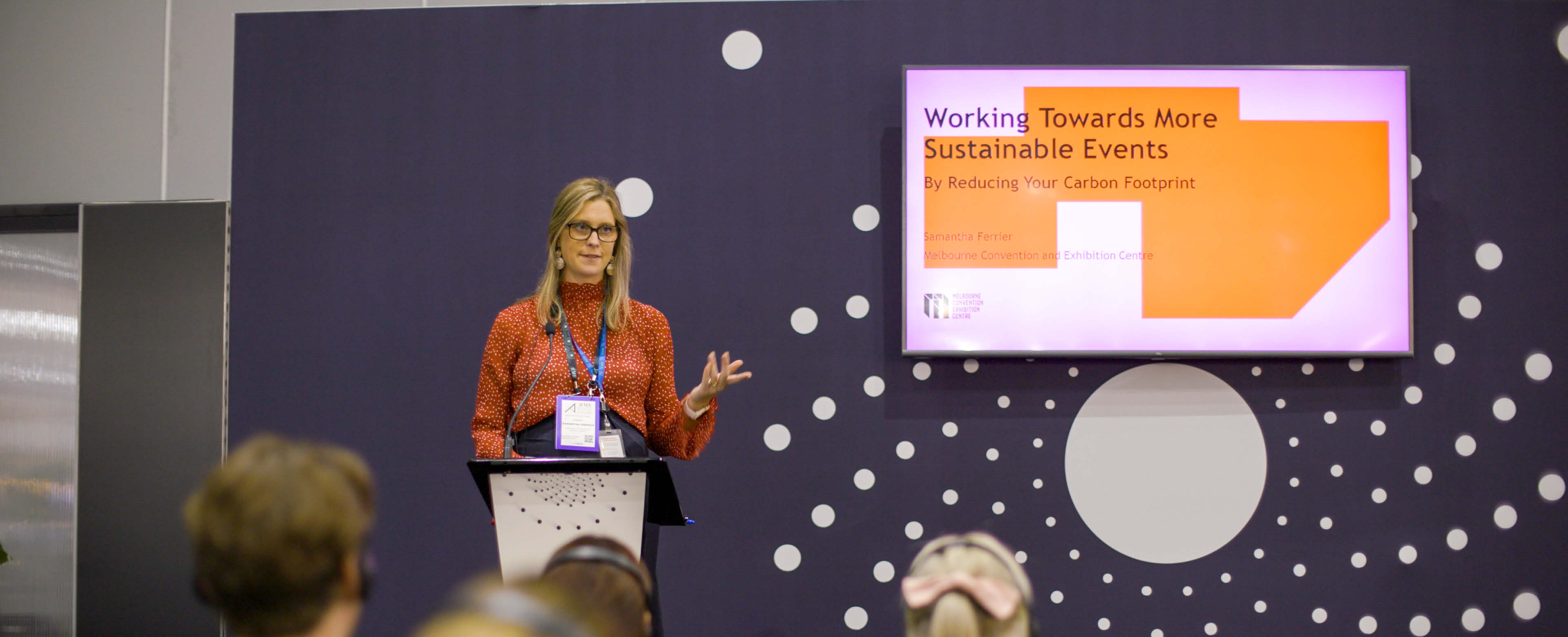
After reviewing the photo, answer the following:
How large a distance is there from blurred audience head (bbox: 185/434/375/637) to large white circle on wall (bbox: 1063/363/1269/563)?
2.92 meters

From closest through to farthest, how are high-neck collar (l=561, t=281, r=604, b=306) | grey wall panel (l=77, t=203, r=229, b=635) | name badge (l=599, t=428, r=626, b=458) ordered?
name badge (l=599, t=428, r=626, b=458)
high-neck collar (l=561, t=281, r=604, b=306)
grey wall panel (l=77, t=203, r=229, b=635)

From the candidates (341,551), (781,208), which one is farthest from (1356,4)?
(341,551)

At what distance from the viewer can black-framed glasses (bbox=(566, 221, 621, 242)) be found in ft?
8.57

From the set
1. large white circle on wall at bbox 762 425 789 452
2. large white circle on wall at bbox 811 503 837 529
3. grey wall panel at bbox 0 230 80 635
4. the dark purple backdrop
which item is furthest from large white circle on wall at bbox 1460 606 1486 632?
grey wall panel at bbox 0 230 80 635

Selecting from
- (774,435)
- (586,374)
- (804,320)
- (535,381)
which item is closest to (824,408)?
(774,435)

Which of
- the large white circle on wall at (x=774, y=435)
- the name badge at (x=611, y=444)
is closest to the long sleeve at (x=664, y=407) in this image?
the name badge at (x=611, y=444)

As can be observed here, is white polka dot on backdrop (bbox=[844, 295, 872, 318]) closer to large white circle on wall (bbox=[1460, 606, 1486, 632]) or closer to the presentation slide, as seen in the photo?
the presentation slide

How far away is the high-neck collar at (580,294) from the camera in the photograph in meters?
2.67

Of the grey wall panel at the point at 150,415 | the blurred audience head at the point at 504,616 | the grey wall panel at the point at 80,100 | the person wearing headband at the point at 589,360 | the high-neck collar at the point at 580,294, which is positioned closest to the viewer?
the blurred audience head at the point at 504,616

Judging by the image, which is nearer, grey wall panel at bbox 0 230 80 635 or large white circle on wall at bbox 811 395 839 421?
large white circle on wall at bbox 811 395 839 421

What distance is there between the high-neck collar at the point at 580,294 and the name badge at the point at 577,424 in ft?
1.02

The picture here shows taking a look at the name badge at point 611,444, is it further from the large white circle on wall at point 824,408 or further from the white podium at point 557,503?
the large white circle on wall at point 824,408

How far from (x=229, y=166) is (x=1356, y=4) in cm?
427

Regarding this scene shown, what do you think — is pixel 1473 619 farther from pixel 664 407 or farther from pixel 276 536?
pixel 276 536
